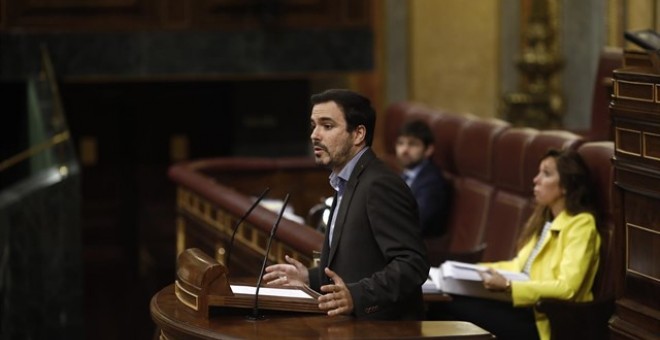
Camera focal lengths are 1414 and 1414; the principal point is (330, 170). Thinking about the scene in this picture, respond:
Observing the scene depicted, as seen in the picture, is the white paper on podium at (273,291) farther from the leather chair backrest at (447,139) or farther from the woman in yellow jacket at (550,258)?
the leather chair backrest at (447,139)

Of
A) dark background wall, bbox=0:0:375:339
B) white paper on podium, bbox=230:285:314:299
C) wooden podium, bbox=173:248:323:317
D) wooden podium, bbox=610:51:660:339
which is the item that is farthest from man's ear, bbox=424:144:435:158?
wooden podium, bbox=173:248:323:317

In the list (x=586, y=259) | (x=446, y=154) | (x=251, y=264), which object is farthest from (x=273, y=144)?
(x=586, y=259)

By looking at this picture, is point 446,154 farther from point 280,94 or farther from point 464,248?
point 280,94

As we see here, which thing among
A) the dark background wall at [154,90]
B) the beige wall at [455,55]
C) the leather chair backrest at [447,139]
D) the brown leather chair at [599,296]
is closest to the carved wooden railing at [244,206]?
the dark background wall at [154,90]

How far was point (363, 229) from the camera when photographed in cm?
380

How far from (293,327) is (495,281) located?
5.44 ft

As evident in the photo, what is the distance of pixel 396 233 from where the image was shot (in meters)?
3.72

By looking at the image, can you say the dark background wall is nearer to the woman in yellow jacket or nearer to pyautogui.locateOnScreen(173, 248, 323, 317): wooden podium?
the woman in yellow jacket

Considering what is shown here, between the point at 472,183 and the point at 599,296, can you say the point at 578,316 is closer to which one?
the point at 599,296

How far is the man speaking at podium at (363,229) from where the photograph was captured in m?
3.66

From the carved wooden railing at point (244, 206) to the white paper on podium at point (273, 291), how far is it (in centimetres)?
122

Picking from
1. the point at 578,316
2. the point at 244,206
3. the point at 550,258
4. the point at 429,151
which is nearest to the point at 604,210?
the point at 550,258

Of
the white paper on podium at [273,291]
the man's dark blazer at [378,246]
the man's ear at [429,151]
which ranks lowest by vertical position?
the man's ear at [429,151]

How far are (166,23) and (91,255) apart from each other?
2.15m
